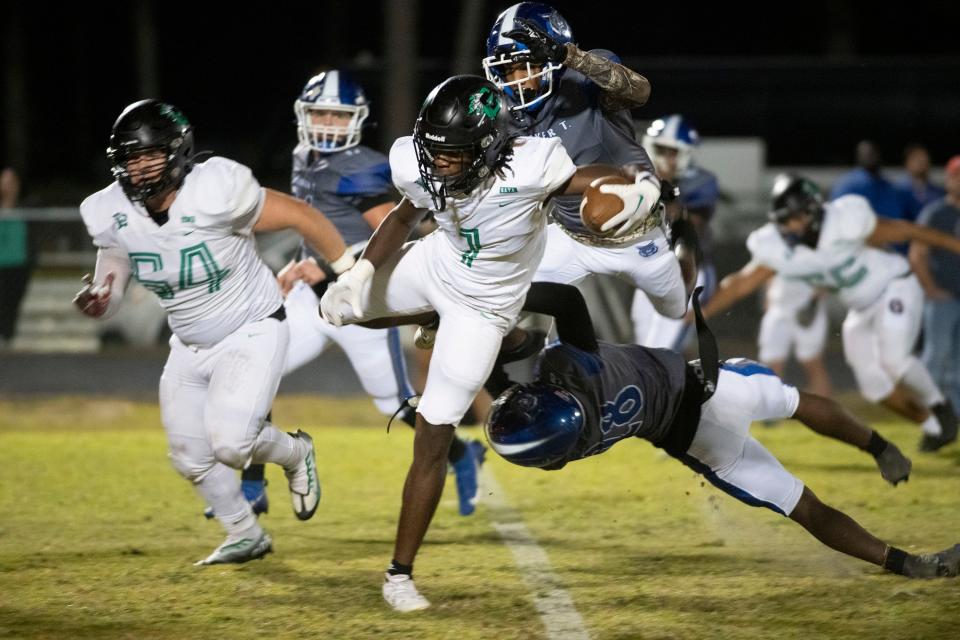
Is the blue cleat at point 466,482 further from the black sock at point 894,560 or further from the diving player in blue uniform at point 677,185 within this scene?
the black sock at point 894,560

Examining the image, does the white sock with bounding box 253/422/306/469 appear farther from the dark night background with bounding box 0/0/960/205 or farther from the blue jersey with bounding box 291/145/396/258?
the dark night background with bounding box 0/0/960/205

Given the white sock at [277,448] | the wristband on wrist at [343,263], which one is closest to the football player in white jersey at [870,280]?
the wristband on wrist at [343,263]

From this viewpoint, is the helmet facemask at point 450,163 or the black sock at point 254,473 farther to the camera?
the black sock at point 254,473

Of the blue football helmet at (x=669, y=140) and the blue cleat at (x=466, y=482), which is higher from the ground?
the blue football helmet at (x=669, y=140)

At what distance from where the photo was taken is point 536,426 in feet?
14.7

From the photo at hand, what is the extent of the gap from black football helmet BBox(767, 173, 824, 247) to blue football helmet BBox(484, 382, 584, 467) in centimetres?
441

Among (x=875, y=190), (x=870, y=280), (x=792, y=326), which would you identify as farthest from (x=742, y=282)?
(x=875, y=190)

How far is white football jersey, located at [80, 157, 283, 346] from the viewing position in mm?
5340

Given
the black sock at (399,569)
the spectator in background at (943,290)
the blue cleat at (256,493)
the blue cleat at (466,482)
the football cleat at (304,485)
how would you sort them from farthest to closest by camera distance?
1. the spectator in background at (943,290)
2. the blue cleat at (466,482)
3. the blue cleat at (256,493)
4. the football cleat at (304,485)
5. the black sock at (399,569)

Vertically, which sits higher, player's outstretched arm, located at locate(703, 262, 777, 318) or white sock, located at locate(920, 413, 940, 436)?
player's outstretched arm, located at locate(703, 262, 777, 318)

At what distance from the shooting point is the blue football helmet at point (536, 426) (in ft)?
14.7

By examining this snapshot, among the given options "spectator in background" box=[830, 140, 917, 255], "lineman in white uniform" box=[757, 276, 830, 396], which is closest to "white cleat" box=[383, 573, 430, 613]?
"lineman in white uniform" box=[757, 276, 830, 396]

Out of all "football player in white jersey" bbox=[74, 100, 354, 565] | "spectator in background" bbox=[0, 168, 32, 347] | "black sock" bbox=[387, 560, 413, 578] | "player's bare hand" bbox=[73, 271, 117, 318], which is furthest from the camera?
A: "spectator in background" bbox=[0, 168, 32, 347]

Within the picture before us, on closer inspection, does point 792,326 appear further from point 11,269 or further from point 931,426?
point 11,269
